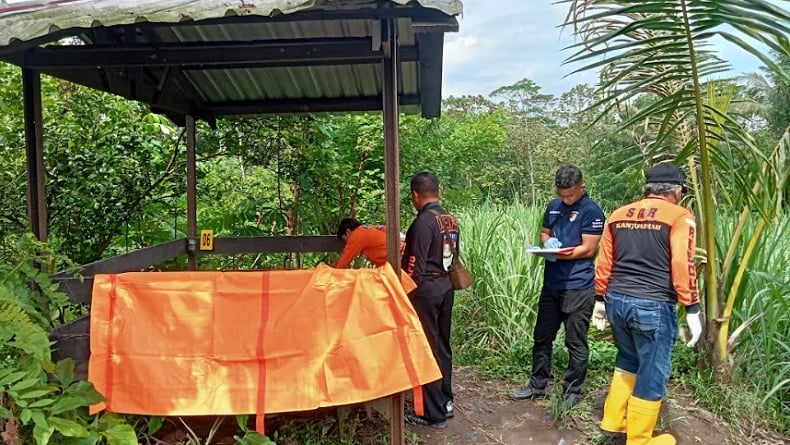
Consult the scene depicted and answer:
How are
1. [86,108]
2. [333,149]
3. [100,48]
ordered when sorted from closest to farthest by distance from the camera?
[100,48]
[86,108]
[333,149]

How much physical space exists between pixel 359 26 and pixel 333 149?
3.22 metres

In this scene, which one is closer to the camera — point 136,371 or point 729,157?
point 136,371

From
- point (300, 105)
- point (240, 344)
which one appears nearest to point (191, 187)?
point (300, 105)

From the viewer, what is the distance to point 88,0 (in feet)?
8.82

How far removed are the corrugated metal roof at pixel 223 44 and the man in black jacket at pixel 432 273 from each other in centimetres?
94

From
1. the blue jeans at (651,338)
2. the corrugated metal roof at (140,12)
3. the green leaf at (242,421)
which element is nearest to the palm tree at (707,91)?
the blue jeans at (651,338)

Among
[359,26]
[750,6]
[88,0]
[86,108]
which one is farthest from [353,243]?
[86,108]

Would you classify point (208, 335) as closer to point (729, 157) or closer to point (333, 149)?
point (729, 157)

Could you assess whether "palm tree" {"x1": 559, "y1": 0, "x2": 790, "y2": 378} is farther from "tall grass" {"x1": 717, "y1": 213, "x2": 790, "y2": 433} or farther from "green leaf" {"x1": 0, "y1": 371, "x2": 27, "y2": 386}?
"green leaf" {"x1": 0, "y1": 371, "x2": 27, "y2": 386}

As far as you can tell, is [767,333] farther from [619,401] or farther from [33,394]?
[33,394]

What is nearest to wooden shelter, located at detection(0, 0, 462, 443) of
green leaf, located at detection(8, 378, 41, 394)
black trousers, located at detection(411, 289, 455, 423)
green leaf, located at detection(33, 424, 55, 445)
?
green leaf, located at detection(8, 378, 41, 394)

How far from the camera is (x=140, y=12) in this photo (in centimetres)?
246

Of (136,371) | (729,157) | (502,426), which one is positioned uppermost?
(729,157)

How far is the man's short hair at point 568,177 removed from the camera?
3.95 m
